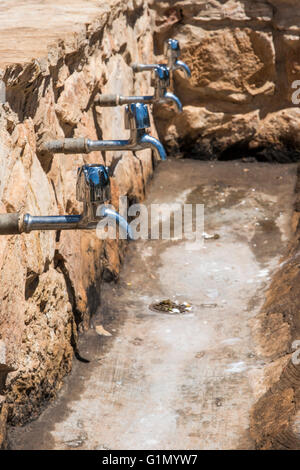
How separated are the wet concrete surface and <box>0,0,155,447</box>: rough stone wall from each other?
0.12m

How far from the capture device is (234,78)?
5.31 meters

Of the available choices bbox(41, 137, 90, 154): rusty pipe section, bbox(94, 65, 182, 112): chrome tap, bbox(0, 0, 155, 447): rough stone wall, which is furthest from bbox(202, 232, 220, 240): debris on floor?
bbox(41, 137, 90, 154): rusty pipe section

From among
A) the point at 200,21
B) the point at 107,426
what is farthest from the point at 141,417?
the point at 200,21

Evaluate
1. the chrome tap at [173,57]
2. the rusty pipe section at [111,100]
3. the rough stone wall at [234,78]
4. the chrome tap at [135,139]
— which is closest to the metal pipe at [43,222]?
the chrome tap at [135,139]

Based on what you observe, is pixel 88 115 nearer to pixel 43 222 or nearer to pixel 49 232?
pixel 49 232

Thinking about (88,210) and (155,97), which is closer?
(88,210)

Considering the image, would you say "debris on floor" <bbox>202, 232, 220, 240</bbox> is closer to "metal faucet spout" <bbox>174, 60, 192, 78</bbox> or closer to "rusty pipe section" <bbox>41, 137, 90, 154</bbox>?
"metal faucet spout" <bbox>174, 60, 192, 78</bbox>

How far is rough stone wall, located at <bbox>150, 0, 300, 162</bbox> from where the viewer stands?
5203mm

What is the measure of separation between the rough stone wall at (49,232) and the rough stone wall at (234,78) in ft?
4.76

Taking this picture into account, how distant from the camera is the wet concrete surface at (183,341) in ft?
8.16

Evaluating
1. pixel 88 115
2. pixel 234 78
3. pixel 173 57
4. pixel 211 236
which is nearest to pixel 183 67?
pixel 173 57

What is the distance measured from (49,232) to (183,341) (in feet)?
2.70

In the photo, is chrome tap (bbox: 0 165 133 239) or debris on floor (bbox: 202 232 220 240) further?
debris on floor (bbox: 202 232 220 240)
